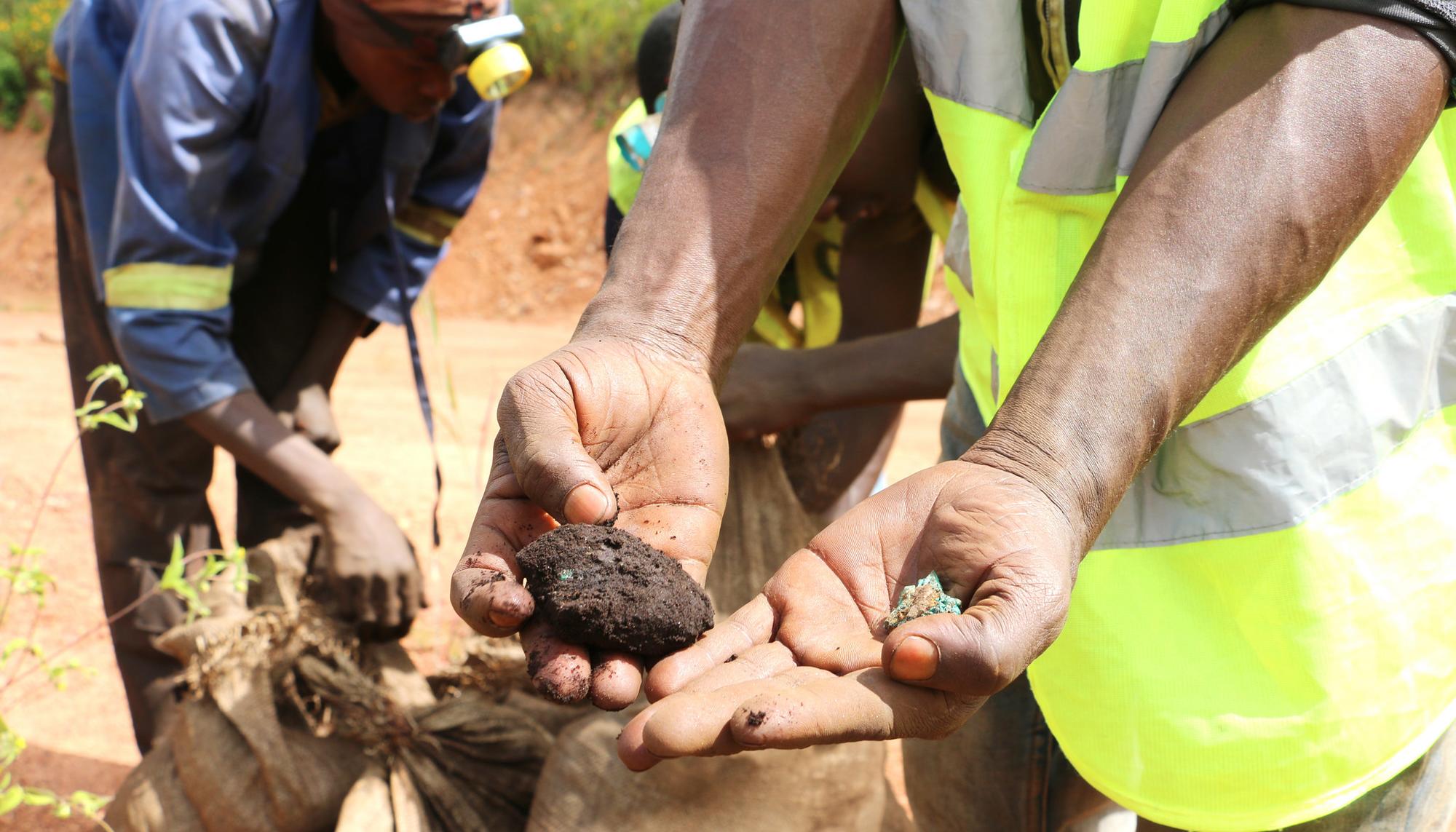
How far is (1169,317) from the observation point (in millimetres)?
1202

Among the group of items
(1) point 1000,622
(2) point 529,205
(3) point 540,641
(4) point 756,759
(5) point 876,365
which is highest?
(1) point 1000,622

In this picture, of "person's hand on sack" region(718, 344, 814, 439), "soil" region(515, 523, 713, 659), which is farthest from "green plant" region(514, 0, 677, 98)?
"soil" region(515, 523, 713, 659)

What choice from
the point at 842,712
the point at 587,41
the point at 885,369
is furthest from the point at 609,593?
the point at 587,41

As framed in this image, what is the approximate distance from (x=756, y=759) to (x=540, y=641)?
1077 millimetres

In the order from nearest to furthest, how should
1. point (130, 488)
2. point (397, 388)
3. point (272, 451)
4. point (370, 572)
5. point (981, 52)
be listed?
point (981, 52)
point (370, 572)
point (272, 451)
point (130, 488)
point (397, 388)

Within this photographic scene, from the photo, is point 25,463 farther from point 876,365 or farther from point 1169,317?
point 1169,317

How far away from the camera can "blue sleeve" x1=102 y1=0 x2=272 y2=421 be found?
2824 mm

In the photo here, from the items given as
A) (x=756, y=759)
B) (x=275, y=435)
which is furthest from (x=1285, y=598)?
(x=275, y=435)

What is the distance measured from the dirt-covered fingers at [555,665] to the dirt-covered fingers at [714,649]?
0.07 metres

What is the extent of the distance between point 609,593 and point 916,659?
0.41 m

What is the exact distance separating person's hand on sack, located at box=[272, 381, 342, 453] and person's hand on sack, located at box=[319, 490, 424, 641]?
24.9 inches

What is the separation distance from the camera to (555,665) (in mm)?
1307

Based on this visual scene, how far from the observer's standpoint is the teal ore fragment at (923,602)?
1.19 m

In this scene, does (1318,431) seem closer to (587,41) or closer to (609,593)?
(609,593)
